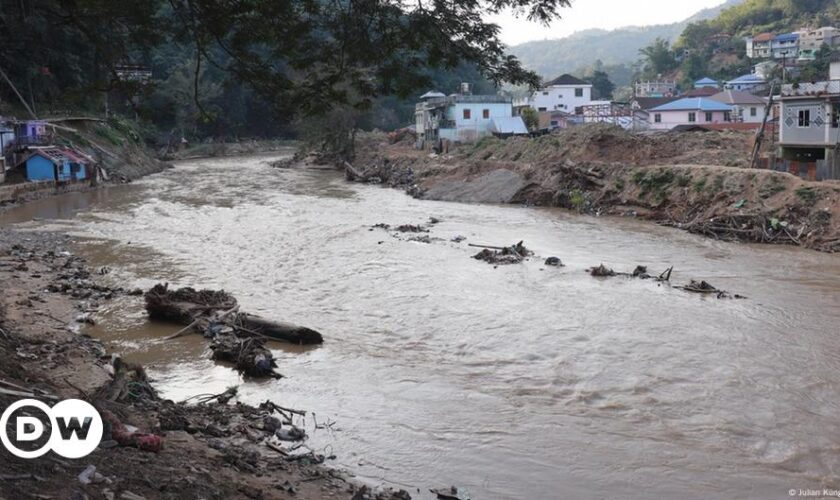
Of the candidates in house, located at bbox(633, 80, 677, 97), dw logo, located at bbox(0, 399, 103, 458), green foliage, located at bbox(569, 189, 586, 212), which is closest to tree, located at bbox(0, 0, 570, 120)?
dw logo, located at bbox(0, 399, 103, 458)

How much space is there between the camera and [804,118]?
27438 millimetres

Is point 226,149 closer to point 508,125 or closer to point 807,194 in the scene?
point 508,125

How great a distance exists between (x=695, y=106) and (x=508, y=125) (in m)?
12.4

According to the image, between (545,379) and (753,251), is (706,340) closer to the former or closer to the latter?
(545,379)

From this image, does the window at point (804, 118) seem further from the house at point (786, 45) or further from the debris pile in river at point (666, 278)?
the house at point (786, 45)

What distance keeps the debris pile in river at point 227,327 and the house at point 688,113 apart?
135ft

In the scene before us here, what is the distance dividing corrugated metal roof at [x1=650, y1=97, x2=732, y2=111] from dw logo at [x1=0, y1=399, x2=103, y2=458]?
158 ft

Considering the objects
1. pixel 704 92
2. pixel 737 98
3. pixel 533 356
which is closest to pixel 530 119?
pixel 737 98

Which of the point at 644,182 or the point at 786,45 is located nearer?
the point at 644,182

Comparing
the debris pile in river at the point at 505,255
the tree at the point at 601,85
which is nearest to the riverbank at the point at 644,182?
the debris pile in river at the point at 505,255

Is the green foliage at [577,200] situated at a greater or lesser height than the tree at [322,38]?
lesser

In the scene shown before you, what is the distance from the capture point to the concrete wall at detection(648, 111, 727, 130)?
48.3 meters

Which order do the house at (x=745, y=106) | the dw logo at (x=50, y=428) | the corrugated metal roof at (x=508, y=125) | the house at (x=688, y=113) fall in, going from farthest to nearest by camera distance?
1. the corrugated metal roof at (x=508, y=125)
2. the house at (x=688, y=113)
3. the house at (x=745, y=106)
4. the dw logo at (x=50, y=428)

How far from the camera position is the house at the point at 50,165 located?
1390 inches
